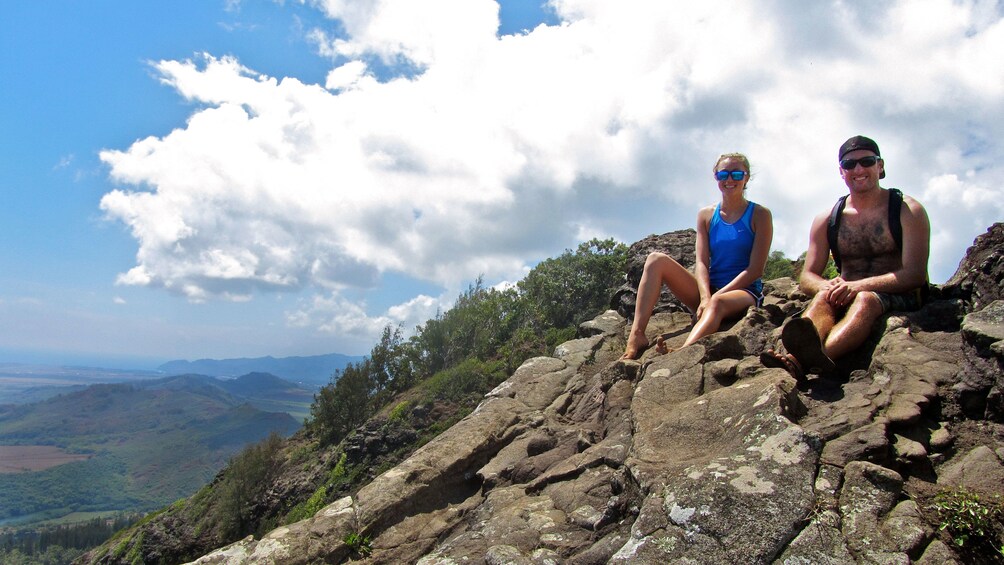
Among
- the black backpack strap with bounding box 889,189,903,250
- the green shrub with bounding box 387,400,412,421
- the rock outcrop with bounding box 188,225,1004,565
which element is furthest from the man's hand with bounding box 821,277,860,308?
the green shrub with bounding box 387,400,412,421

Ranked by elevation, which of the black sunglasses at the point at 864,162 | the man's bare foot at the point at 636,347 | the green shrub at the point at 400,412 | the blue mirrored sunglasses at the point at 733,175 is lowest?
the green shrub at the point at 400,412

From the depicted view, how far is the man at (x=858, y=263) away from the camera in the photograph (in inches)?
220

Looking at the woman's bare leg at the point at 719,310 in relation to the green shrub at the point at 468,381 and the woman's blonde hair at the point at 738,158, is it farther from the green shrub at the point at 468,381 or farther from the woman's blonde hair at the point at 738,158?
the green shrub at the point at 468,381

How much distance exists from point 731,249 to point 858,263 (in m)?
1.57

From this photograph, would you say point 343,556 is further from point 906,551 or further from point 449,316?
point 449,316

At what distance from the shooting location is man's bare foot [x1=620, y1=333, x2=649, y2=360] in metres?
7.66

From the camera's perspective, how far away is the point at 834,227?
6.67 m

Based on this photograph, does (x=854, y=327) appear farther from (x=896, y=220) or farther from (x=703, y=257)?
(x=703, y=257)

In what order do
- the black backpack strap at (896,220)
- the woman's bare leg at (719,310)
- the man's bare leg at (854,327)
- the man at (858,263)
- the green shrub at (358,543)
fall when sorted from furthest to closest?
1. the woman's bare leg at (719,310)
2. the green shrub at (358,543)
3. the black backpack strap at (896,220)
4. the man's bare leg at (854,327)
5. the man at (858,263)

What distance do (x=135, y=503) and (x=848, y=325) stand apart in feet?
638

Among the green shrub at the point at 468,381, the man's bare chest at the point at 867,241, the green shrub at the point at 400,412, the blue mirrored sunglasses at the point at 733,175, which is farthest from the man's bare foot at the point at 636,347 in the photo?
the green shrub at the point at 400,412

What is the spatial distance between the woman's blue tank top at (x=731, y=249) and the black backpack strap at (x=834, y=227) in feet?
3.31

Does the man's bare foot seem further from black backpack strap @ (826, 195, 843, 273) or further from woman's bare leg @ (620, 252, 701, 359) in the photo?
black backpack strap @ (826, 195, 843, 273)

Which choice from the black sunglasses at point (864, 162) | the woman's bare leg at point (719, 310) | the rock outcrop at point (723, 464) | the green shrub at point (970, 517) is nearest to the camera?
the green shrub at point (970, 517)
